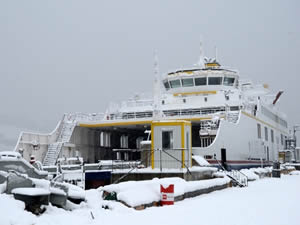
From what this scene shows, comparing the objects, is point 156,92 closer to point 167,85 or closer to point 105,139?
point 167,85

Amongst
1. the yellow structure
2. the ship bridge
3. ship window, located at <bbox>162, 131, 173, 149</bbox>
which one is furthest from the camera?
the ship bridge

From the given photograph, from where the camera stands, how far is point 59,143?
1064 inches

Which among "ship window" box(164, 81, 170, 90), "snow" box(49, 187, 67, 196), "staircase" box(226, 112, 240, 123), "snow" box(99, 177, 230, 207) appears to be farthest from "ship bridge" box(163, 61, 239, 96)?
"snow" box(49, 187, 67, 196)

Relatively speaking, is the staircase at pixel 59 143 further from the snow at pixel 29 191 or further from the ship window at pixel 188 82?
the snow at pixel 29 191

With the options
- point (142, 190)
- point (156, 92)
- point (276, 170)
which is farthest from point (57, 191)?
point (156, 92)

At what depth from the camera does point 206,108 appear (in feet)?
105

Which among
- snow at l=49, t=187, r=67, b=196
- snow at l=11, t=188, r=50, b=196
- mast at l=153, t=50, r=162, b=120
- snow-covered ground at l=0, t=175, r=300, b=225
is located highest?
mast at l=153, t=50, r=162, b=120

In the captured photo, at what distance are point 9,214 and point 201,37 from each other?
128ft

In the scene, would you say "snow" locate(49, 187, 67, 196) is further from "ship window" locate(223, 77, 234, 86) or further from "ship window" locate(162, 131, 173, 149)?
"ship window" locate(223, 77, 234, 86)

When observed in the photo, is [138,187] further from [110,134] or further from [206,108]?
[110,134]

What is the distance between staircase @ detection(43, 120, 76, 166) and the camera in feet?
83.6

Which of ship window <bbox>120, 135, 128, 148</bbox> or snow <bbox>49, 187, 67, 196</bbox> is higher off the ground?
ship window <bbox>120, 135, 128, 148</bbox>

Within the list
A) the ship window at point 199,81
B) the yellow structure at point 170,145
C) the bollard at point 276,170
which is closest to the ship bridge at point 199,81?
the ship window at point 199,81

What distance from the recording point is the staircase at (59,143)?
1003 inches
